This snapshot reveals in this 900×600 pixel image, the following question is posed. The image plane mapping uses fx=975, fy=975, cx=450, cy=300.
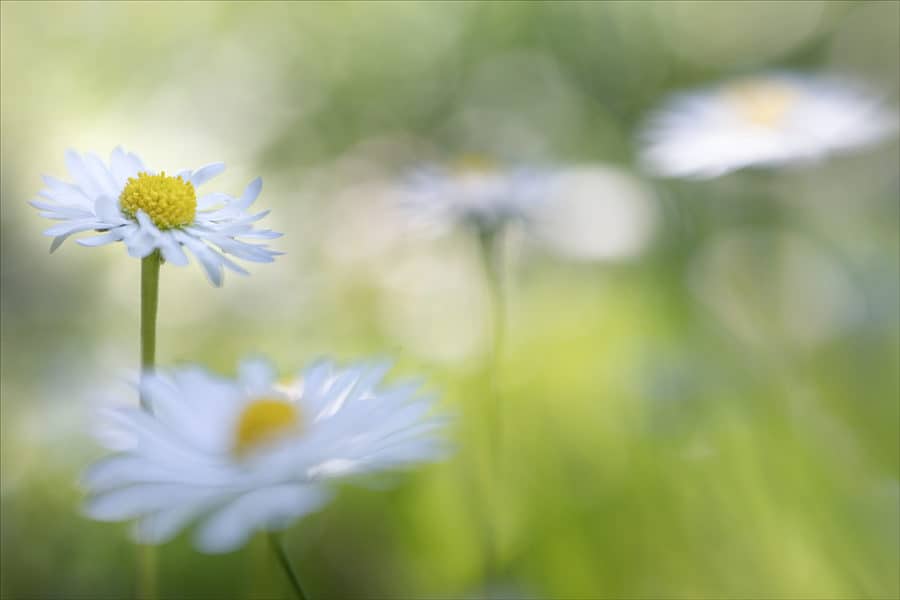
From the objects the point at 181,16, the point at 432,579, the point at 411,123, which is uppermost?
the point at 181,16

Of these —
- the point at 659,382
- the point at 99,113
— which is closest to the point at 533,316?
the point at 659,382

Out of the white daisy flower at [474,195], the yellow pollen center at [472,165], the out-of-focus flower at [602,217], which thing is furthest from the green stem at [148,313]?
the out-of-focus flower at [602,217]

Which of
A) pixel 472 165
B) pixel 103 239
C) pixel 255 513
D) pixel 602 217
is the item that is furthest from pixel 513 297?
pixel 255 513

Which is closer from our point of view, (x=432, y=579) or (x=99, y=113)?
(x=432, y=579)

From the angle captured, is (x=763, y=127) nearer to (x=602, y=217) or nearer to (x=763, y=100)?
(x=763, y=100)

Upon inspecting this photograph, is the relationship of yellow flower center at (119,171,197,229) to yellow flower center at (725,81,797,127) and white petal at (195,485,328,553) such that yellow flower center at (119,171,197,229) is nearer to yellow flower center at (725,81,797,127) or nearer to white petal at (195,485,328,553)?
white petal at (195,485,328,553)

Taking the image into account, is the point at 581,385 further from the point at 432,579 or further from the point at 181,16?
the point at 181,16
